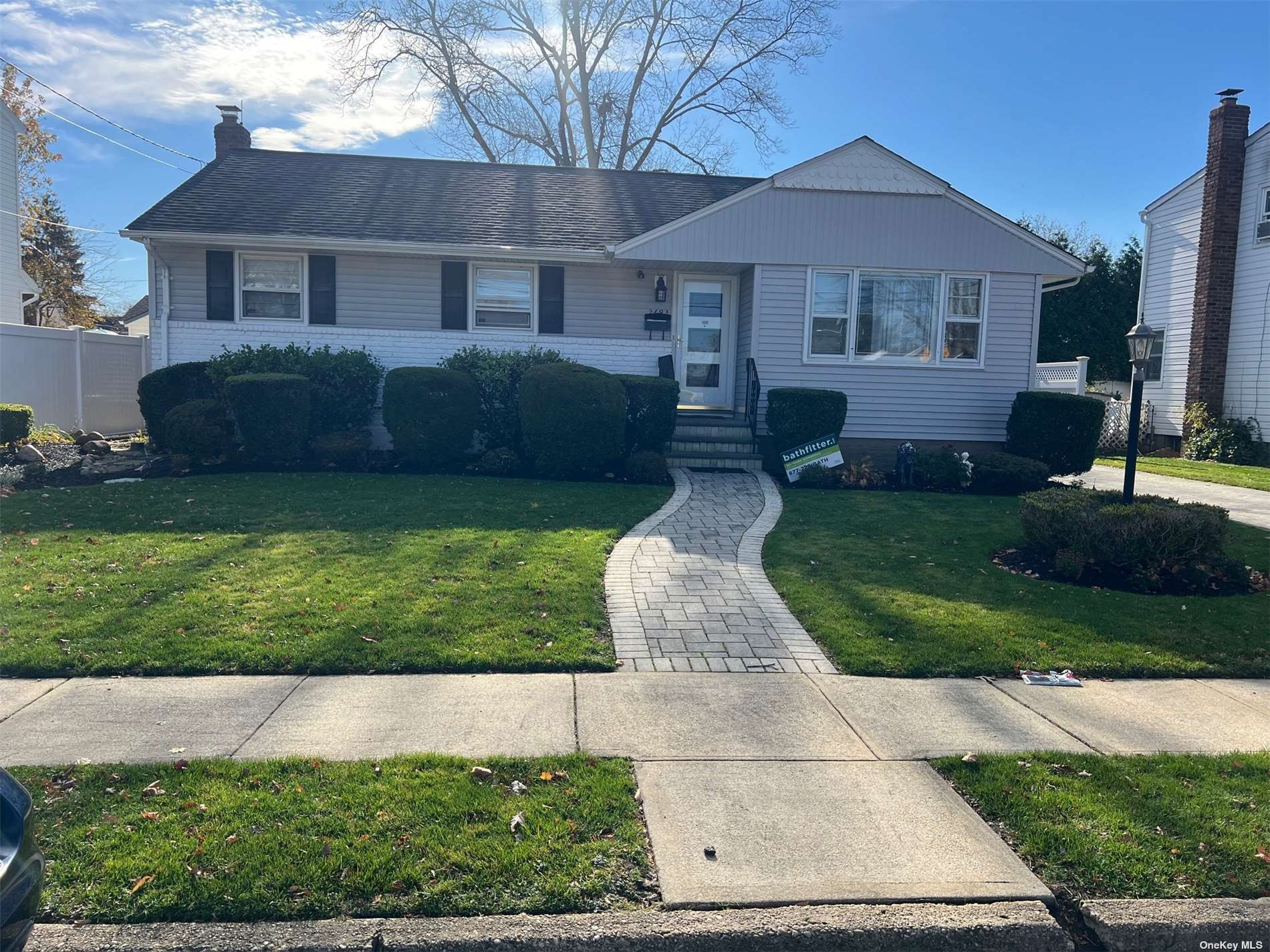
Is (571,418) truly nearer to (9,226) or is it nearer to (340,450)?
(340,450)

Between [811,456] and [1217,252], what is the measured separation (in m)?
13.6

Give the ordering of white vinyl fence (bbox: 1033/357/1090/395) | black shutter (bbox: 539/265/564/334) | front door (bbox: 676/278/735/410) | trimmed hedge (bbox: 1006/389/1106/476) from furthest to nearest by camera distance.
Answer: white vinyl fence (bbox: 1033/357/1090/395)
front door (bbox: 676/278/735/410)
black shutter (bbox: 539/265/564/334)
trimmed hedge (bbox: 1006/389/1106/476)

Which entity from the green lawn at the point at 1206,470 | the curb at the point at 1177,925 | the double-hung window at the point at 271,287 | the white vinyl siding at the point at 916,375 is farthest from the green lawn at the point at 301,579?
the green lawn at the point at 1206,470

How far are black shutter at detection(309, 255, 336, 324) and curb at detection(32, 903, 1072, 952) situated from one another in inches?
527

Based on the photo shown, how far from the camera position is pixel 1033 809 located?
396cm

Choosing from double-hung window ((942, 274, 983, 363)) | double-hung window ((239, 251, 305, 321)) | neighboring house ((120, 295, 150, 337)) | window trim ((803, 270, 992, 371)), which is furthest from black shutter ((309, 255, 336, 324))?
neighboring house ((120, 295, 150, 337))

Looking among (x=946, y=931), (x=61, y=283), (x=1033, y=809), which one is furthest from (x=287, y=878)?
(x=61, y=283)

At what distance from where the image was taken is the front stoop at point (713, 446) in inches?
549

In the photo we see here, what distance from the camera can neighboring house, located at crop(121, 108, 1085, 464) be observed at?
14.5 metres

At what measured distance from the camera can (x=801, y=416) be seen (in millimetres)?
13461

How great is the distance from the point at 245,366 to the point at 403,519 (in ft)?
19.2

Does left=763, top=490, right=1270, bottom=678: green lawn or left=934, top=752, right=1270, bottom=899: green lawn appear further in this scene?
left=763, top=490, right=1270, bottom=678: green lawn

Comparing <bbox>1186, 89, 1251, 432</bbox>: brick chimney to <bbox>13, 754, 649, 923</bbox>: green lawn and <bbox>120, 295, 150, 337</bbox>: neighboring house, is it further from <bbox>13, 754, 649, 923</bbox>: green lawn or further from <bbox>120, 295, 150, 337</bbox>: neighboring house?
<bbox>120, 295, 150, 337</bbox>: neighboring house

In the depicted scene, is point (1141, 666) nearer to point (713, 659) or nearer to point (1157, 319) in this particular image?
point (713, 659)
